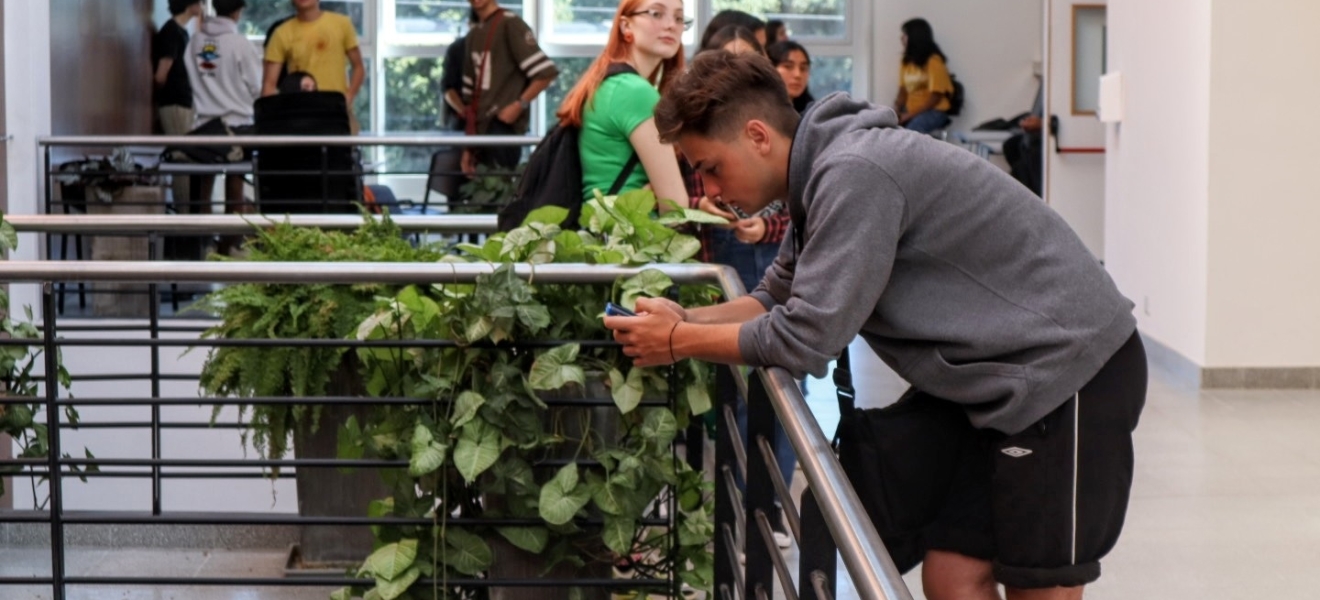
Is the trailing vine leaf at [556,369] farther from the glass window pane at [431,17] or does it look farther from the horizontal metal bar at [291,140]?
the glass window pane at [431,17]

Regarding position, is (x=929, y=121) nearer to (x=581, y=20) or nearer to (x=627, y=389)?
(x=581, y=20)

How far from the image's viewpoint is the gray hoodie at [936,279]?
6.72 feet

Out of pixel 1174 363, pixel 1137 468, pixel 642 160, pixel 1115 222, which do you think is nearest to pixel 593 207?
pixel 642 160

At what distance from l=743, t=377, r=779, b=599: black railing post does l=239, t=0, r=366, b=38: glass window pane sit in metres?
11.8

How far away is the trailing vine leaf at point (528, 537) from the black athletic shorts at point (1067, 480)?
107 cm

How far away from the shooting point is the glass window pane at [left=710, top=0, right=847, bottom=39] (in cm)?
1402

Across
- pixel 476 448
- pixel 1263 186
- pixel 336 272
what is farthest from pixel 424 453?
pixel 1263 186

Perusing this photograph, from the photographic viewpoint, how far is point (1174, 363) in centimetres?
713

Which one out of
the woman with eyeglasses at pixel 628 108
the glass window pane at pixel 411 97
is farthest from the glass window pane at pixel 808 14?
the woman with eyeglasses at pixel 628 108

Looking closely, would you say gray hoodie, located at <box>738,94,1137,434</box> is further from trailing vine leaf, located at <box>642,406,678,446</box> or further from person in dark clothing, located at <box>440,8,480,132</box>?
person in dark clothing, located at <box>440,8,480,132</box>

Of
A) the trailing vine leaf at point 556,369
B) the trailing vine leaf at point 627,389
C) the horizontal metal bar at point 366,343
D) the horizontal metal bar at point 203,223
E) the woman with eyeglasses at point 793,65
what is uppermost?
the woman with eyeglasses at point 793,65

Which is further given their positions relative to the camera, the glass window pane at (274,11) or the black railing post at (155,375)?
the glass window pane at (274,11)

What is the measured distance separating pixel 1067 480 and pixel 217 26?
868 centimetres

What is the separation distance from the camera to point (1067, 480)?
7.33 ft
